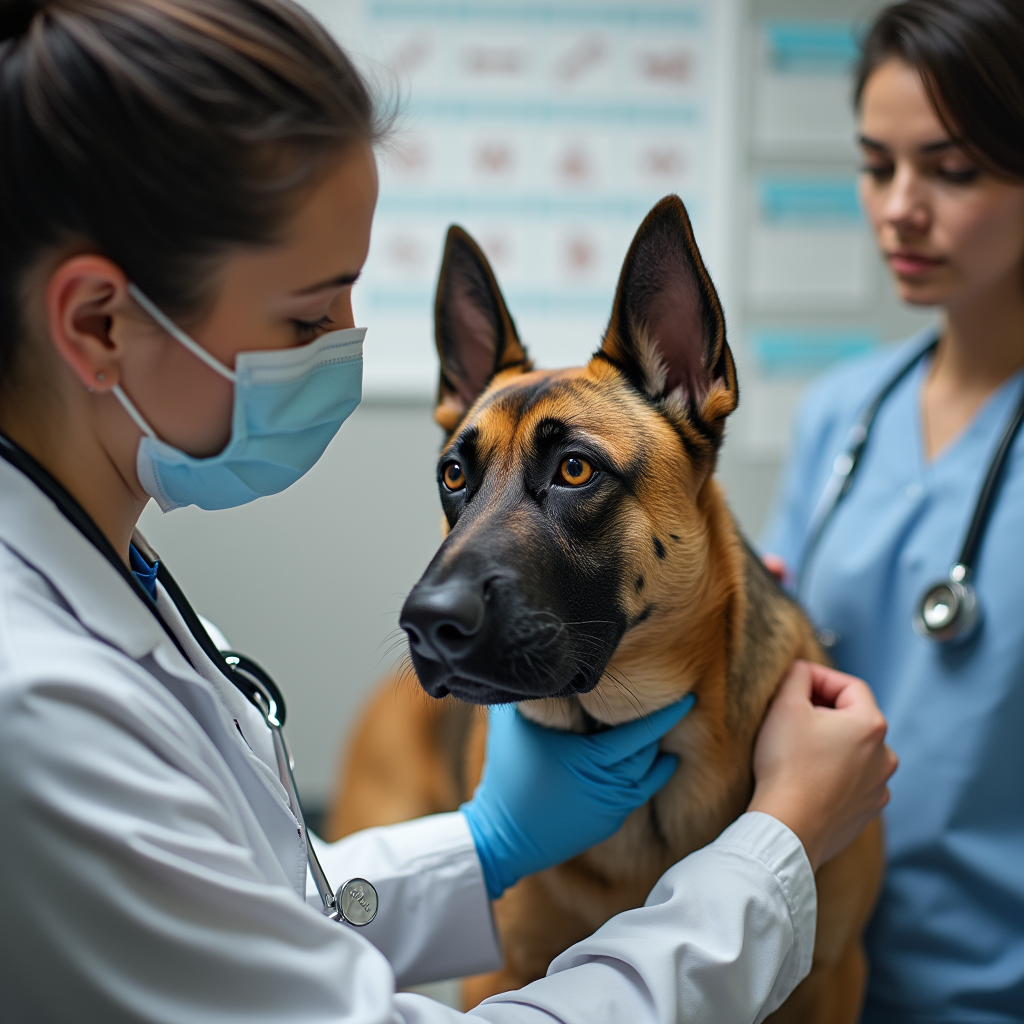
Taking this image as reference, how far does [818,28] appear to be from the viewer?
9.09ft

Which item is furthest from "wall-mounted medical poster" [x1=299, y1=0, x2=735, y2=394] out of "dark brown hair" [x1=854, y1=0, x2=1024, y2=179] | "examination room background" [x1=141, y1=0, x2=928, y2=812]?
"dark brown hair" [x1=854, y1=0, x2=1024, y2=179]

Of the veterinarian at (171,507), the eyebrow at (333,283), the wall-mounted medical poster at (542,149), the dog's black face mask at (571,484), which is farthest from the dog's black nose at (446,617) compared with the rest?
the wall-mounted medical poster at (542,149)

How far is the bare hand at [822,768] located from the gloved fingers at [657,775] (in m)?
0.11

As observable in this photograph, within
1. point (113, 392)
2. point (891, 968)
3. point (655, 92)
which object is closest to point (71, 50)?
point (113, 392)

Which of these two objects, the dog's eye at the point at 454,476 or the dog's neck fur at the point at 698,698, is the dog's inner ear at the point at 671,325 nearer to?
the dog's neck fur at the point at 698,698

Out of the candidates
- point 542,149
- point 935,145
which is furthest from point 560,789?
point 542,149

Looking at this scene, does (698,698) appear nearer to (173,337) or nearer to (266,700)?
(266,700)

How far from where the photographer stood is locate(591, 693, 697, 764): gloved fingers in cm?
112

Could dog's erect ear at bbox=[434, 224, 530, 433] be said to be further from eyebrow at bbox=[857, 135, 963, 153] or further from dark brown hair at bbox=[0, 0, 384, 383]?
eyebrow at bbox=[857, 135, 963, 153]

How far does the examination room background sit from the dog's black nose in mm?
1904

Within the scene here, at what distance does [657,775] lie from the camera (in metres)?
1.16

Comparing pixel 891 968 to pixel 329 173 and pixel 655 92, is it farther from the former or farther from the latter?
pixel 655 92

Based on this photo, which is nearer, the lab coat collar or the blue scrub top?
the lab coat collar

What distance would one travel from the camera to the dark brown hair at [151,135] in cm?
70
